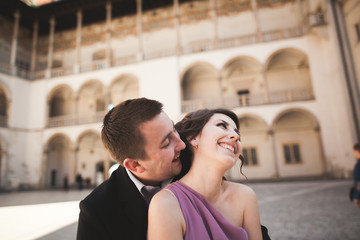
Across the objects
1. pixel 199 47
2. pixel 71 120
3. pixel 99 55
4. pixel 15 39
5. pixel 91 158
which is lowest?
pixel 91 158

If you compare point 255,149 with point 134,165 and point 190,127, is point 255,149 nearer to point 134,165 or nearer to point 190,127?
point 190,127

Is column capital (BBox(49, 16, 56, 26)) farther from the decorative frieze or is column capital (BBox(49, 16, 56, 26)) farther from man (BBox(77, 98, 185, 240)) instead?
man (BBox(77, 98, 185, 240))

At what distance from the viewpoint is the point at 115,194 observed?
148 centimetres

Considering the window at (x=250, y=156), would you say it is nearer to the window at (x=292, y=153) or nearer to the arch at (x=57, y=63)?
the window at (x=292, y=153)

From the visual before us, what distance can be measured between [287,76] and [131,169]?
18.0 meters

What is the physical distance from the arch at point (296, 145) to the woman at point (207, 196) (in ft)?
51.6

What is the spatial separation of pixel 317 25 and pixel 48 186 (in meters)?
24.8

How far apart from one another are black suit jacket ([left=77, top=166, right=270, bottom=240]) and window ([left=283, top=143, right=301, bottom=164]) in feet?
56.8

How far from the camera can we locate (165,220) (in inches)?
47.2

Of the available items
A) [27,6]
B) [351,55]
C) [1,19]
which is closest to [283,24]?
[351,55]

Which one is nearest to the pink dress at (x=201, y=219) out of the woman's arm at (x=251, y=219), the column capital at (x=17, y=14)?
the woman's arm at (x=251, y=219)

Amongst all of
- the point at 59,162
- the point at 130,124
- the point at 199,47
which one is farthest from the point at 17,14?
the point at 130,124

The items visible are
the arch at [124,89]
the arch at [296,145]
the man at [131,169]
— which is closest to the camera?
the man at [131,169]

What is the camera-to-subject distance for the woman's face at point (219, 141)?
4.98ft
